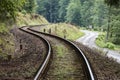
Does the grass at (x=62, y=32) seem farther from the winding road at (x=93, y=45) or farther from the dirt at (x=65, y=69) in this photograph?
the dirt at (x=65, y=69)

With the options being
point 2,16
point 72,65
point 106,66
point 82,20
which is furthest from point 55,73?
point 82,20

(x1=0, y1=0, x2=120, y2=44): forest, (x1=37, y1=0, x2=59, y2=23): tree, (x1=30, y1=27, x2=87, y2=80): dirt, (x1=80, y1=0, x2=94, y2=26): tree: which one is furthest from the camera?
(x1=37, y1=0, x2=59, y2=23): tree

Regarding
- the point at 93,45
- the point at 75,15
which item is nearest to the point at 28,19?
the point at 93,45

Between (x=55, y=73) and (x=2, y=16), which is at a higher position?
(x=2, y=16)

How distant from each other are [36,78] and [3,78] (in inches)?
52.1

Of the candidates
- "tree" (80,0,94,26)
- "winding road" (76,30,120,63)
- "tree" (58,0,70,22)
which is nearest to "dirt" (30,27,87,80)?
"winding road" (76,30,120,63)

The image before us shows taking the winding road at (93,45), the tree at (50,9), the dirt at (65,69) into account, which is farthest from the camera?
the tree at (50,9)

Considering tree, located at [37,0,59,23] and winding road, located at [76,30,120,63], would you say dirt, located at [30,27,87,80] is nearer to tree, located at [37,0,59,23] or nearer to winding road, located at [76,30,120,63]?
winding road, located at [76,30,120,63]

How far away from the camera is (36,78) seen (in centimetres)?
1024

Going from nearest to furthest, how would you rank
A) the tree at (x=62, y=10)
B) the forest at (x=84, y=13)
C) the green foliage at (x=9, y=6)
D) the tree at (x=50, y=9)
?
the green foliage at (x=9, y=6), the forest at (x=84, y=13), the tree at (x=62, y=10), the tree at (x=50, y=9)

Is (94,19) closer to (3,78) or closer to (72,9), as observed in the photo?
(72,9)

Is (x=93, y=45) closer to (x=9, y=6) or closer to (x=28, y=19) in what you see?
(x=9, y=6)

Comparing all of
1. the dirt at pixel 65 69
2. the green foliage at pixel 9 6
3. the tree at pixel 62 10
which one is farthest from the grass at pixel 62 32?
the tree at pixel 62 10

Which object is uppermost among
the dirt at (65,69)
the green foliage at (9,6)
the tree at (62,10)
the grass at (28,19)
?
the green foliage at (9,6)
